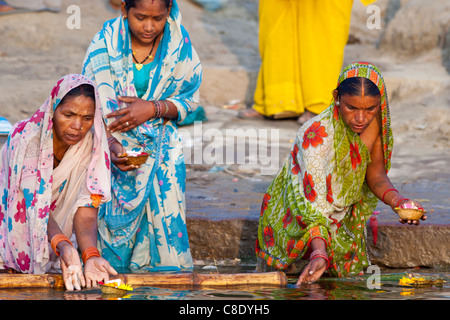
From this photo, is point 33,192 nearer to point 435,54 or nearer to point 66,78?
point 66,78

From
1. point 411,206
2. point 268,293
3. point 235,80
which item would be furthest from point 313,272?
point 235,80

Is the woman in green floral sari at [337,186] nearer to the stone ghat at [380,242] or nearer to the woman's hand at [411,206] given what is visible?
the woman's hand at [411,206]

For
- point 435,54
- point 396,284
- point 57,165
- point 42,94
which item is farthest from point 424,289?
point 435,54

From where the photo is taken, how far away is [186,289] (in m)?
4.77

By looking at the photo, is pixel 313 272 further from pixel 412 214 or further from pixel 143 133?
pixel 143 133

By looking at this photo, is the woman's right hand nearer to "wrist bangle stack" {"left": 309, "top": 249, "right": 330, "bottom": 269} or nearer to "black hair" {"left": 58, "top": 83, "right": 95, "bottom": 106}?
→ "black hair" {"left": 58, "top": 83, "right": 95, "bottom": 106}

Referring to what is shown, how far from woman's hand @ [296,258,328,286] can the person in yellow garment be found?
4492 millimetres

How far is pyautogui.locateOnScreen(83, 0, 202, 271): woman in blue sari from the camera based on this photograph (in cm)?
552

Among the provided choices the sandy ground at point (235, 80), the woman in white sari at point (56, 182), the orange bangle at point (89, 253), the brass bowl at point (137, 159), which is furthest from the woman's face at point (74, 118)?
the sandy ground at point (235, 80)

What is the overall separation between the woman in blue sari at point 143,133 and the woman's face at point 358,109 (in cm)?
117

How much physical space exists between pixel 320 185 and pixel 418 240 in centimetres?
103

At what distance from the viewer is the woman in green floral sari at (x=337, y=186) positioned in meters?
5.18

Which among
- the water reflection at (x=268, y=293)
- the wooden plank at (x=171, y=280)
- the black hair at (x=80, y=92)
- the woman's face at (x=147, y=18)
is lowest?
the water reflection at (x=268, y=293)

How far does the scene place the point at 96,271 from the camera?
476 centimetres
